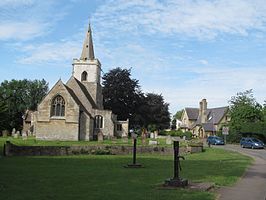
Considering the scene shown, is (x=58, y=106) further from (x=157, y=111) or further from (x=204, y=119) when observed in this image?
(x=204, y=119)

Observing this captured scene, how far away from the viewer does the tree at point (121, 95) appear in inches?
3391

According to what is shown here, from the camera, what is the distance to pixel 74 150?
32625 mm

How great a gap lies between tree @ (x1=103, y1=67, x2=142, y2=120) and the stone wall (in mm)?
47713

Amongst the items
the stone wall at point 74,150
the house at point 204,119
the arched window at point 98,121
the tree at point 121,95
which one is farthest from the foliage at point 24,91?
the stone wall at point 74,150

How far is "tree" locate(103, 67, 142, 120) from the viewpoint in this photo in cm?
8612

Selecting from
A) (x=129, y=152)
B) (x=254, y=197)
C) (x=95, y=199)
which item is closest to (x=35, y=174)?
(x=95, y=199)

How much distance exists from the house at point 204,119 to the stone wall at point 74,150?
53.9 meters

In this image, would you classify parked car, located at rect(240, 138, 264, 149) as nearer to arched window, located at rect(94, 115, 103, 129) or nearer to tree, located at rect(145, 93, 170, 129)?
arched window, located at rect(94, 115, 103, 129)

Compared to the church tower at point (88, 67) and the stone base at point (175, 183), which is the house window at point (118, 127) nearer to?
the church tower at point (88, 67)

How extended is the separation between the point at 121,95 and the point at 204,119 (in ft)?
109

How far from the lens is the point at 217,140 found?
60906mm

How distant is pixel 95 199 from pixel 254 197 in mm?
5036

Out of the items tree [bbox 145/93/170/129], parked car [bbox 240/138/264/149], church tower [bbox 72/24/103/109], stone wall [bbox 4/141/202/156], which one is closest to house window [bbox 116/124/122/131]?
church tower [bbox 72/24/103/109]

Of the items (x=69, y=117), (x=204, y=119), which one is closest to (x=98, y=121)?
(x=69, y=117)
